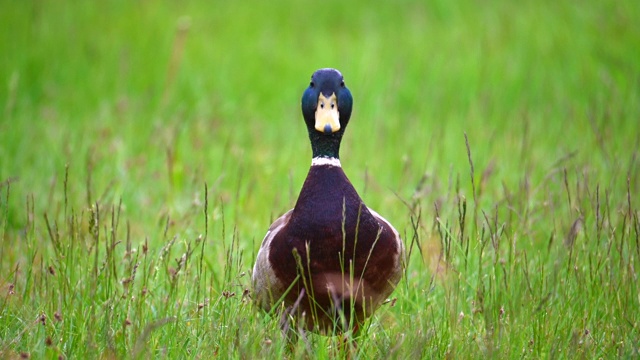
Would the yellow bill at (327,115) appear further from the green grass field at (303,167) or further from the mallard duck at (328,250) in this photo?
the green grass field at (303,167)

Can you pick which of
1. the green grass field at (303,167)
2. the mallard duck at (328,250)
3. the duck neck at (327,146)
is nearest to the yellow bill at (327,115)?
the mallard duck at (328,250)

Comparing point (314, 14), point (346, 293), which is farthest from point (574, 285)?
point (314, 14)

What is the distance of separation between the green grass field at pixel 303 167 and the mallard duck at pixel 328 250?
11 centimetres

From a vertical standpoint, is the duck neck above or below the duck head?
below

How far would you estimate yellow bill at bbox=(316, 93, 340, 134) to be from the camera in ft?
9.53

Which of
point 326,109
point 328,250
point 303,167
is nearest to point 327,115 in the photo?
point 326,109

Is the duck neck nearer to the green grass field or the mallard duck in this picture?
the mallard duck

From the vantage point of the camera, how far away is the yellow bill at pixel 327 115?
290 cm

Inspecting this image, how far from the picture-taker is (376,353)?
9.70 feet

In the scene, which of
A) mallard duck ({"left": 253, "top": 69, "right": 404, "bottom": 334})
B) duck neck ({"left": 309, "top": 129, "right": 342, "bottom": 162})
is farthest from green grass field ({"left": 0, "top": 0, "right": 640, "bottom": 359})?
duck neck ({"left": 309, "top": 129, "right": 342, "bottom": 162})

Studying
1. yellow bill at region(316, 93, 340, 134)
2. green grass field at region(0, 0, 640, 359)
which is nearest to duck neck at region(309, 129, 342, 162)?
yellow bill at region(316, 93, 340, 134)

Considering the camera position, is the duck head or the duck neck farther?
the duck neck

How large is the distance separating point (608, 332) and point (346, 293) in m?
0.98

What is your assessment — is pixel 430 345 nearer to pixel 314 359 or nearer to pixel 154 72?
pixel 314 359
